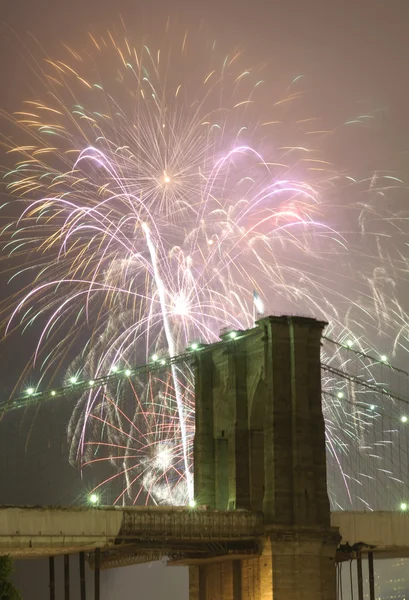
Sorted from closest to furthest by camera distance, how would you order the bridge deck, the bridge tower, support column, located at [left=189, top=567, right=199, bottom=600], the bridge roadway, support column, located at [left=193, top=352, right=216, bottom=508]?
the bridge deck → the bridge roadway → the bridge tower → support column, located at [left=189, top=567, right=199, bottom=600] → support column, located at [left=193, top=352, right=216, bottom=508]

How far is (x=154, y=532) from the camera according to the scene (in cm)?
7388

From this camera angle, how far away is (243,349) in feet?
274

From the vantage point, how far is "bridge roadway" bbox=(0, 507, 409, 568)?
6931cm

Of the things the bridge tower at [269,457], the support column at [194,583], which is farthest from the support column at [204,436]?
the support column at [194,583]

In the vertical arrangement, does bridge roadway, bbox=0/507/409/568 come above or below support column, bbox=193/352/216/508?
below

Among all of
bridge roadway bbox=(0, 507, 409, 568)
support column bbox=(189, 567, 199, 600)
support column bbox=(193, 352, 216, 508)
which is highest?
support column bbox=(193, 352, 216, 508)

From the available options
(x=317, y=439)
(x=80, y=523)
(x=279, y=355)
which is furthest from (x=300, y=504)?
(x=80, y=523)

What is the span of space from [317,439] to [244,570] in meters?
9.56

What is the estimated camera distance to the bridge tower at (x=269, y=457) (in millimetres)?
76125

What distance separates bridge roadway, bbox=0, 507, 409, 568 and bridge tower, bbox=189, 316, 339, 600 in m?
1.61

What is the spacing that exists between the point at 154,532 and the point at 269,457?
9139mm

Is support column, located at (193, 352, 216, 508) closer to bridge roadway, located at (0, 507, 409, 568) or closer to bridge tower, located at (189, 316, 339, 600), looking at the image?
bridge tower, located at (189, 316, 339, 600)

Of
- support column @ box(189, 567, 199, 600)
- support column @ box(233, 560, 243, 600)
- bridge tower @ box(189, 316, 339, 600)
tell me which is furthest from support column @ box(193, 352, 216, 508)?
support column @ box(233, 560, 243, 600)

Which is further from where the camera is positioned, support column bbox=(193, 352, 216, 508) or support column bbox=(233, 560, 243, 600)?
support column bbox=(193, 352, 216, 508)
